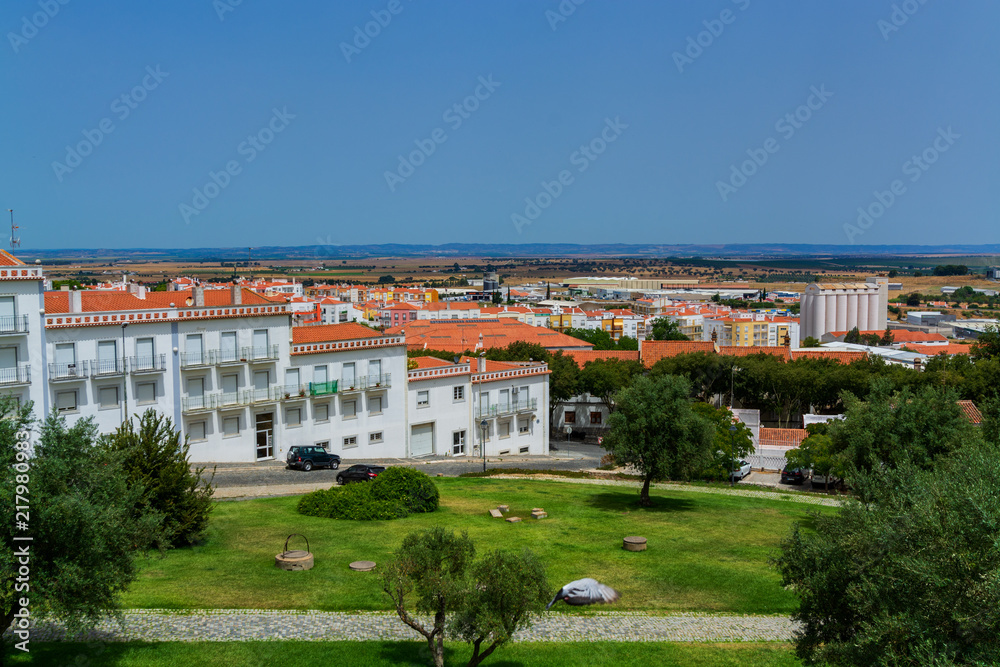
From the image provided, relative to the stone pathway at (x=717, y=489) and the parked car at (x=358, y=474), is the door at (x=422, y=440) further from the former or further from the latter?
the parked car at (x=358, y=474)

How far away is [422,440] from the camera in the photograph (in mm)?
48344

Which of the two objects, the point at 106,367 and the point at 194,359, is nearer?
the point at 106,367

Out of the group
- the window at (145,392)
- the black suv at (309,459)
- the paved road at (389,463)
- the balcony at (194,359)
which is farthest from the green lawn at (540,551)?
the balcony at (194,359)

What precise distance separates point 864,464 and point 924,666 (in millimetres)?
19805

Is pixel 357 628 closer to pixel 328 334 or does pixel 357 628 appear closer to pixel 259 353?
pixel 259 353

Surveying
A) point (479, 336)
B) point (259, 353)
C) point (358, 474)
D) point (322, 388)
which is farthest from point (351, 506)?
point (479, 336)

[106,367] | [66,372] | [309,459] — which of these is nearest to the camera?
[66,372]

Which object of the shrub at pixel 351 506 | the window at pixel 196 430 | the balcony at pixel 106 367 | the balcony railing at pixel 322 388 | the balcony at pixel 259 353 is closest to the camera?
the shrub at pixel 351 506

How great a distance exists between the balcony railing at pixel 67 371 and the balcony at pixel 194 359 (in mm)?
4331

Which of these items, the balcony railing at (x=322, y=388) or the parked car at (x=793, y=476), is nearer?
the balcony railing at (x=322, y=388)

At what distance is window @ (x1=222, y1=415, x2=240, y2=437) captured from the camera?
40263 millimetres

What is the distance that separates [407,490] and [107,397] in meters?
15.6

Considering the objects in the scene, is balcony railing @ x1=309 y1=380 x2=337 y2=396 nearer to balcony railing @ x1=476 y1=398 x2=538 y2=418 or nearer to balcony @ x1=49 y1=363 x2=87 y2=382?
balcony railing @ x1=476 y1=398 x2=538 y2=418

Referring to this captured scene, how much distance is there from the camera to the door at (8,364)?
1300 inches
